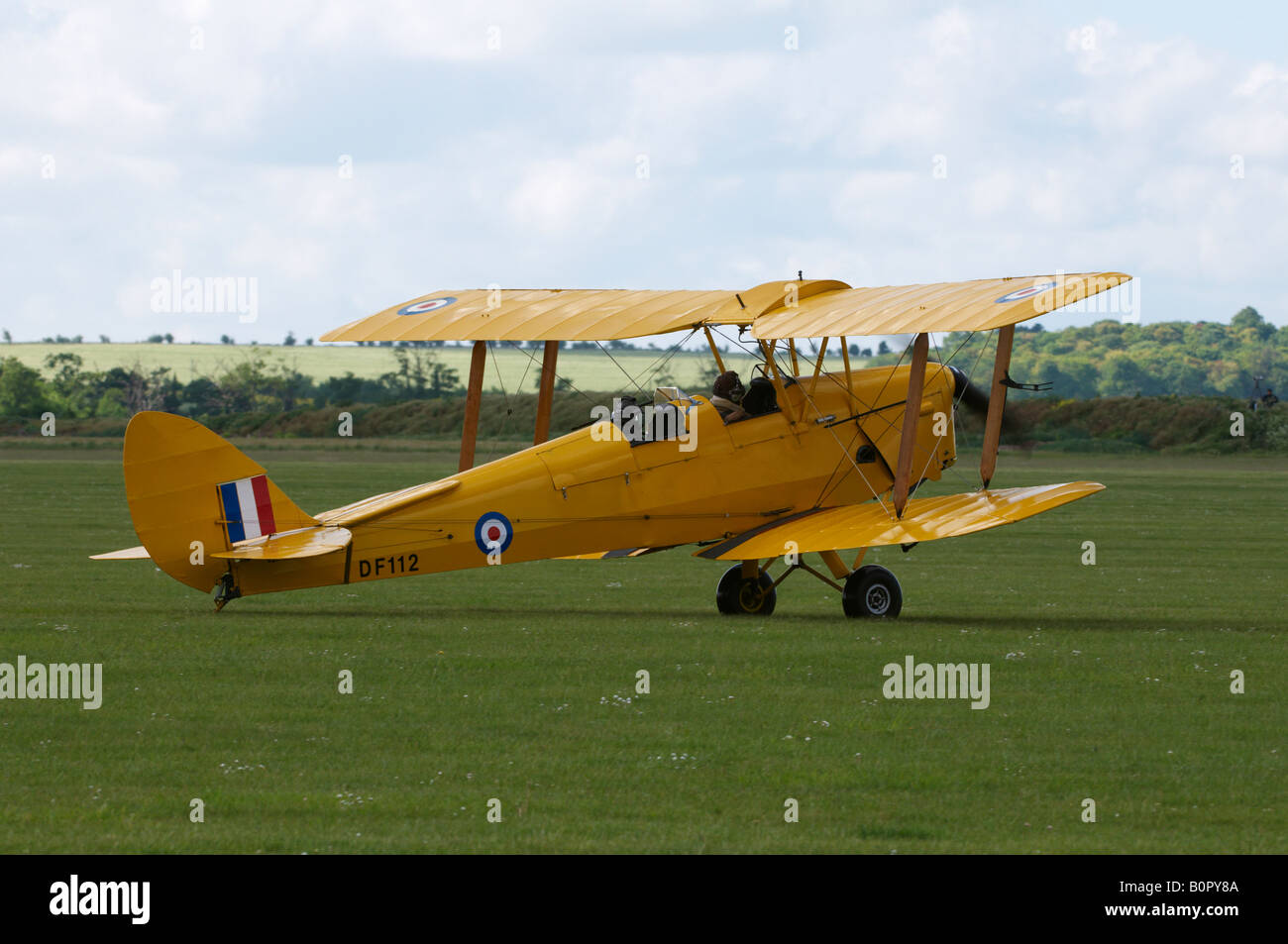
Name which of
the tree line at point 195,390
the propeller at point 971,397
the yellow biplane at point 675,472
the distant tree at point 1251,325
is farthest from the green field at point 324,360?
the yellow biplane at point 675,472

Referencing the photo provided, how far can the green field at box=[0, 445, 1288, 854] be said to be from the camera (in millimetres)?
7699

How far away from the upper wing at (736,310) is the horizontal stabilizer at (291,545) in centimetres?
196

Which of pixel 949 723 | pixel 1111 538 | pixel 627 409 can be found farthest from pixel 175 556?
pixel 1111 538

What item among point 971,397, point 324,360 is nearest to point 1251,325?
point 324,360

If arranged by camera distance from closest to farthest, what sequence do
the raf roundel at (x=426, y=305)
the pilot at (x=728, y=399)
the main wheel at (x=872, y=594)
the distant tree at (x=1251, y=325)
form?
the main wheel at (x=872, y=594) < the pilot at (x=728, y=399) < the raf roundel at (x=426, y=305) < the distant tree at (x=1251, y=325)

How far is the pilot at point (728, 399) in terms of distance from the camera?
610 inches

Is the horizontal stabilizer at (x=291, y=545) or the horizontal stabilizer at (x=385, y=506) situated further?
the horizontal stabilizer at (x=385, y=506)

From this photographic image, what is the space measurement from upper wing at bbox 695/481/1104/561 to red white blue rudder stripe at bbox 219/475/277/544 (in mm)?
3668

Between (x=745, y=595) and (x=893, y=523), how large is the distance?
1796mm

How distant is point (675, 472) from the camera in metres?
15.2

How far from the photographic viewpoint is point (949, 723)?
10.2 meters

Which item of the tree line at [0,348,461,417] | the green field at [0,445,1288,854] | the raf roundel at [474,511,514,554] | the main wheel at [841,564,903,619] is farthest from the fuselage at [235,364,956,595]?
the tree line at [0,348,461,417]

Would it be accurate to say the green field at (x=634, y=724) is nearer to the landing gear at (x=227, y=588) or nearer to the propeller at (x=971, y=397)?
the landing gear at (x=227, y=588)
